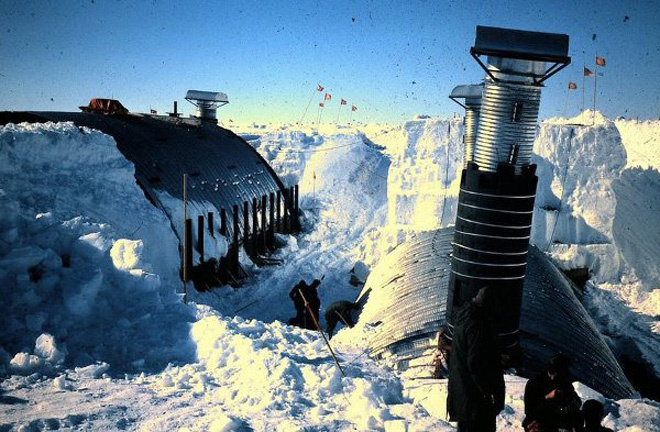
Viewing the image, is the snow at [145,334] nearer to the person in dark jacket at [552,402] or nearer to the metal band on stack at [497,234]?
the person in dark jacket at [552,402]

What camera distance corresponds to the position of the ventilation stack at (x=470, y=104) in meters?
13.1

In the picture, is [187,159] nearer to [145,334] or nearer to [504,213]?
[145,334]

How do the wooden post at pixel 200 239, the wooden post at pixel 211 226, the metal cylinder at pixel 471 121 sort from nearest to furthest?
the metal cylinder at pixel 471 121
the wooden post at pixel 200 239
the wooden post at pixel 211 226

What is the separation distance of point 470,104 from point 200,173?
40.1 feet

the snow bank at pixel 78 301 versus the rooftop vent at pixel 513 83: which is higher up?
the rooftop vent at pixel 513 83

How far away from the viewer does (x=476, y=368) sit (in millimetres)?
4535

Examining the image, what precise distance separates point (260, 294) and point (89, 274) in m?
10.5

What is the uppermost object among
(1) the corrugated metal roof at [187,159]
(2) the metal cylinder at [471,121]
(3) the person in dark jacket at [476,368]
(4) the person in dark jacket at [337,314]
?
(2) the metal cylinder at [471,121]

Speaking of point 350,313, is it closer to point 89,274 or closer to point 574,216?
point 89,274

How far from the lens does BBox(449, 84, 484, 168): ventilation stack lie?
13141 mm

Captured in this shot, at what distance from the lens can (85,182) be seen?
13.5 meters

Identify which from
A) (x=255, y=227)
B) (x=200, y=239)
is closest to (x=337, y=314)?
(x=200, y=239)

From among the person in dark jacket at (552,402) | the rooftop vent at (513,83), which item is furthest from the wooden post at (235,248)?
the person in dark jacket at (552,402)

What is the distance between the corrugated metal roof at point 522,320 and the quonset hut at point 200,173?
A: 7.52 meters
